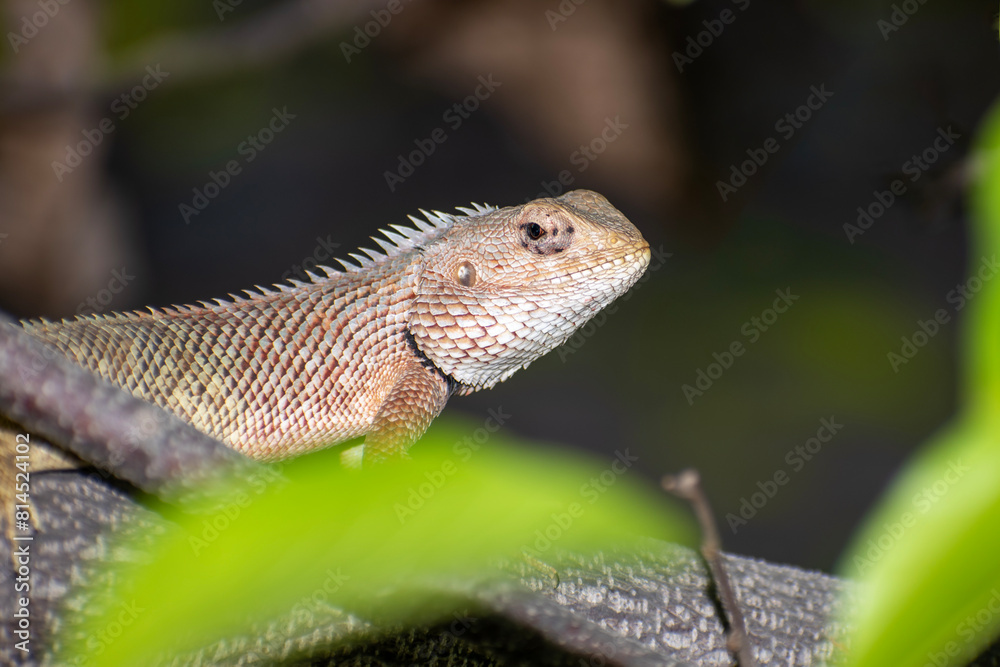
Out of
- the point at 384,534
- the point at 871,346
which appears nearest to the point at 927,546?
the point at 384,534

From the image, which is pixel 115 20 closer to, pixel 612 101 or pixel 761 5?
pixel 612 101
